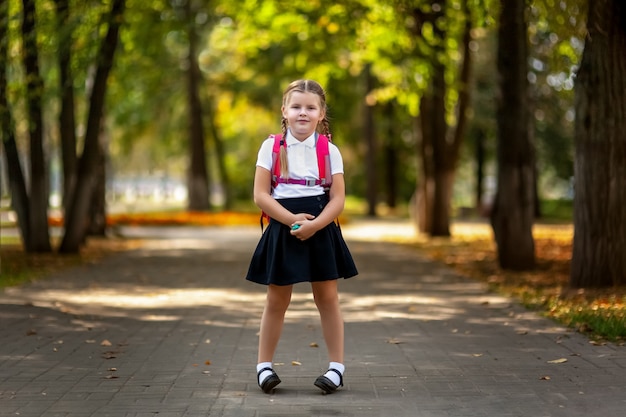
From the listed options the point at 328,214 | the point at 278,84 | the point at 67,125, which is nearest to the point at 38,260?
the point at 67,125

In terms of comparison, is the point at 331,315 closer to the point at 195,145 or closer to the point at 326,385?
the point at 326,385

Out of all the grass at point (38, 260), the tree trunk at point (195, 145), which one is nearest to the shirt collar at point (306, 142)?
the grass at point (38, 260)

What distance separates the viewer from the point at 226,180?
45.6m

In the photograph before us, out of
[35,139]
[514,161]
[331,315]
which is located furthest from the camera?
[35,139]

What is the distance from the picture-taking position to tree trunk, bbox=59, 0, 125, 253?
18.6 m

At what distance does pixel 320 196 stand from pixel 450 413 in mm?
1510

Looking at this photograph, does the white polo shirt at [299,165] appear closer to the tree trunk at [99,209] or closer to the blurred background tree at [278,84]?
the blurred background tree at [278,84]

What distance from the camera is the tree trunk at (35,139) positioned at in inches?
666

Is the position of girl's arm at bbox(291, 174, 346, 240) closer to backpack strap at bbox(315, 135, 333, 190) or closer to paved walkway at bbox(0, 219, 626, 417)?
backpack strap at bbox(315, 135, 333, 190)

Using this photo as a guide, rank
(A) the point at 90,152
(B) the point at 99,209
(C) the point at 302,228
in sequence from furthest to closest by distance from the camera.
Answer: (B) the point at 99,209
(A) the point at 90,152
(C) the point at 302,228

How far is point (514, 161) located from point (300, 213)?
10.1 meters

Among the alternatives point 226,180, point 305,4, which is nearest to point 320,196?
point 305,4

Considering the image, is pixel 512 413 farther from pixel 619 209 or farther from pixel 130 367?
pixel 619 209

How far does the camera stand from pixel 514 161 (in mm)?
15922
